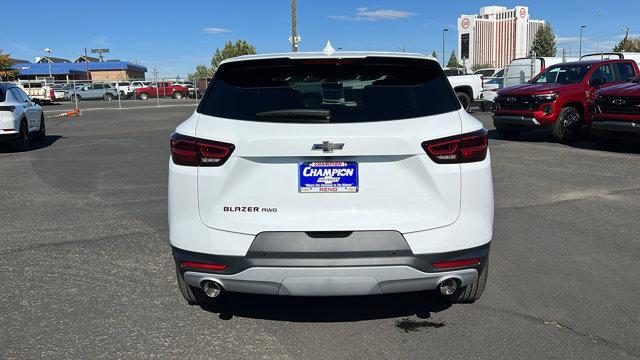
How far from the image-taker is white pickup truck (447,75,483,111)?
20.9 m

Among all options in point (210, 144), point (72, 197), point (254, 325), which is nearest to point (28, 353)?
point (254, 325)

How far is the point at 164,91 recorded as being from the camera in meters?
53.3

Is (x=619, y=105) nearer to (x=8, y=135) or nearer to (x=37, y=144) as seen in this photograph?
(x=8, y=135)

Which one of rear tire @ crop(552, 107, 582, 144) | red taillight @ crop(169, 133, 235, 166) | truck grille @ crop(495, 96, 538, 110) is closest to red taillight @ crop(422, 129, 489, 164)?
red taillight @ crop(169, 133, 235, 166)

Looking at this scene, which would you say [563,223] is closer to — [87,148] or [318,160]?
[318,160]

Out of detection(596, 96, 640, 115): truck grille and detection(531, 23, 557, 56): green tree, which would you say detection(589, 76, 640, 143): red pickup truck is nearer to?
detection(596, 96, 640, 115): truck grille

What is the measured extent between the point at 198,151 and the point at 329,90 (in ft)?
2.84

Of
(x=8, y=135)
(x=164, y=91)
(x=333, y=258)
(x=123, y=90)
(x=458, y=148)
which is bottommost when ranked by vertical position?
(x=333, y=258)

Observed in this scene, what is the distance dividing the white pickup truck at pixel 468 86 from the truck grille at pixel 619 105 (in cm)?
906

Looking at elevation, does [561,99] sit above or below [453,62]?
below

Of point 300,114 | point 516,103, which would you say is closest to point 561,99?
point 516,103

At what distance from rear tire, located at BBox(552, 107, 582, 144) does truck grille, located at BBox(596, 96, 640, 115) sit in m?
1.47

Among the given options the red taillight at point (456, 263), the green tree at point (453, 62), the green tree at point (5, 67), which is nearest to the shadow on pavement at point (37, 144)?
the red taillight at point (456, 263)

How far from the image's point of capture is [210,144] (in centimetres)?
315
